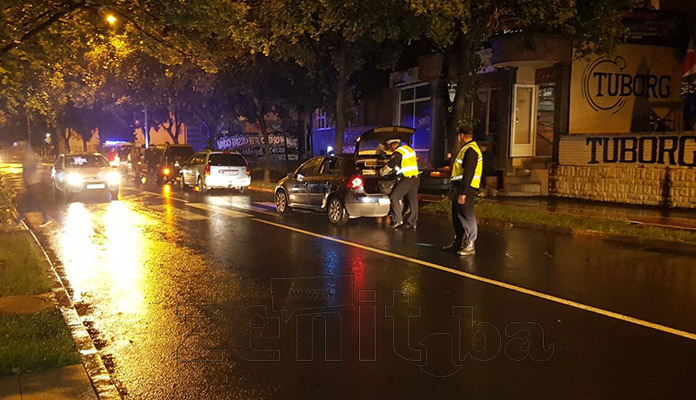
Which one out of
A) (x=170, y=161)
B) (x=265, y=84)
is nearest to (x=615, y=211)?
(x=265, y=84)

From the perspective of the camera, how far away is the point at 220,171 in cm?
2148

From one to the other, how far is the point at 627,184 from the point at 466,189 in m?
9.57

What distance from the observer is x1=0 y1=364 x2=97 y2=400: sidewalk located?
172 inches

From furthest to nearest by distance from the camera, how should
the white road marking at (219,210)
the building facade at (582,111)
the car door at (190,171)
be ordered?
the car door at (190,171), the building facade at (582,111), the white road marking at (219,210)

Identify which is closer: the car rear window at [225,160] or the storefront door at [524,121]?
the storefront door at [524,121]

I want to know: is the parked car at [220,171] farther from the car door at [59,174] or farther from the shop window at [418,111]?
the shop window at [418,111]

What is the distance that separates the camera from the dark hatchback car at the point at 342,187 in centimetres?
1308

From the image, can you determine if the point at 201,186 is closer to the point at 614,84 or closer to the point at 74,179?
the point at 74,179

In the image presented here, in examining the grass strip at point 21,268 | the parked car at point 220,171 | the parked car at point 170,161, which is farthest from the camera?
the parked car at point 170,161

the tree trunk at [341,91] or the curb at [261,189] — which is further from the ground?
the tree trunk at [341,91]

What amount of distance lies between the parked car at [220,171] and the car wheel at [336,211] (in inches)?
343

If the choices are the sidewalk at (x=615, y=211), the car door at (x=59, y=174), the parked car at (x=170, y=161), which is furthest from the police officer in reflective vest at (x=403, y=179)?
the parked car at (x=170, y=161)

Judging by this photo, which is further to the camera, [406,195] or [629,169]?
[629,169]

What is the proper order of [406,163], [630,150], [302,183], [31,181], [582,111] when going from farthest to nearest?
1. [31,181]
2. [582,111]
3. [630,150]
4. [302,183]
5. [406,163]
